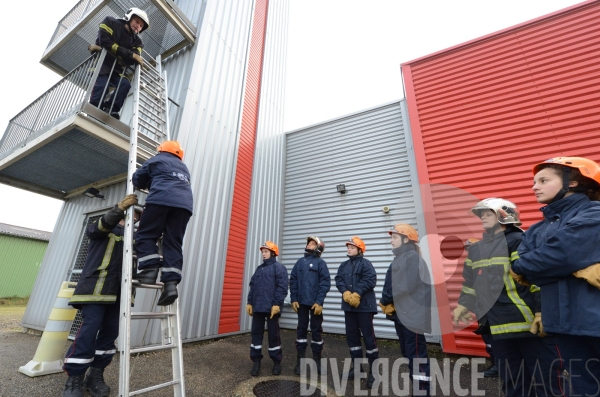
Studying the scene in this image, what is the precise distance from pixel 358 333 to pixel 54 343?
13.4ft

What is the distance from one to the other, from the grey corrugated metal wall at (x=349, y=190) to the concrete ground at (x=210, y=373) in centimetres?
203

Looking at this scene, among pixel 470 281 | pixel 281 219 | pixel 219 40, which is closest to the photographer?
pixel 470 281

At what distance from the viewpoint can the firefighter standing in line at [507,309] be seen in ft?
6.82

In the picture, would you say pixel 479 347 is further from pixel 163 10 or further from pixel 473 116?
pixel 163 10

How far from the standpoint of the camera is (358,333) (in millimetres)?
3918

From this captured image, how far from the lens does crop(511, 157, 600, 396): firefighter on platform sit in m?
1.58

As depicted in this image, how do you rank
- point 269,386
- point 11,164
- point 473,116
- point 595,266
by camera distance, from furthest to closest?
point 473,116 → point 11,164 → point 269,386 → point 595,266

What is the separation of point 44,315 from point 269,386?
598 centimetres

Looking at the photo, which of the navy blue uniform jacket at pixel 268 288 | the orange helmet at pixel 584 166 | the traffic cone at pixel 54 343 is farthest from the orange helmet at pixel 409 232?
the traffic cone at pixel 54 343

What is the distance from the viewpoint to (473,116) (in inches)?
226

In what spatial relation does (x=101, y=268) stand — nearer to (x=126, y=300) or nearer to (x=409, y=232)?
(x=126, y=300)

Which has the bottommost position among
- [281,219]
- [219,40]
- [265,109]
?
[281,219]

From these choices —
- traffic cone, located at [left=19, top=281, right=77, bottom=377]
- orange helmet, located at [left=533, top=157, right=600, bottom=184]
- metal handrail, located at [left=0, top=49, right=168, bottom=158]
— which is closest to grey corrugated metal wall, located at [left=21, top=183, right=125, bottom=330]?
metal handrail, located at [left=0, top=49, right=168, bottom=158]

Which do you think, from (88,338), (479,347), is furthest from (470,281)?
(88,338)
